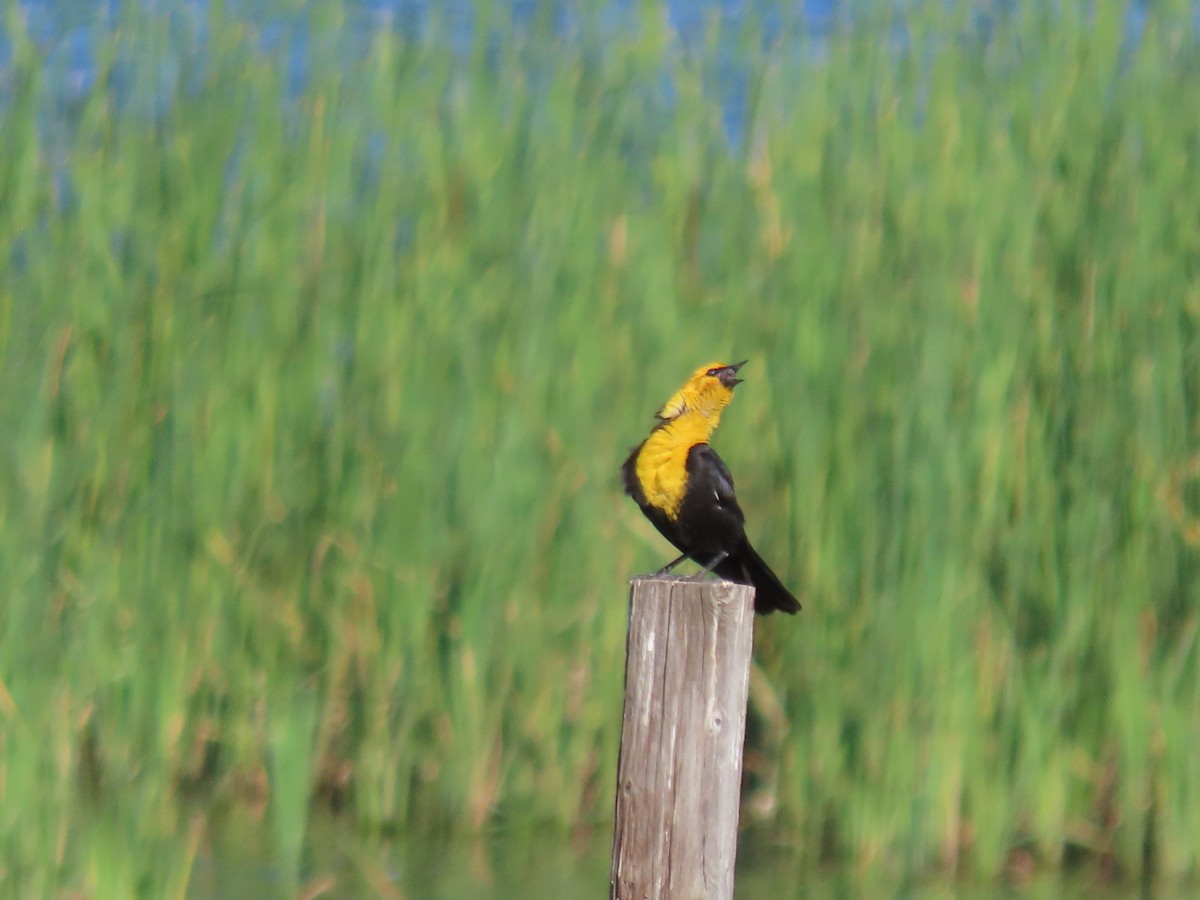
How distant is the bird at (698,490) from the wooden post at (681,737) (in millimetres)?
383

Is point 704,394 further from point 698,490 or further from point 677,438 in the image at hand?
point 698,490

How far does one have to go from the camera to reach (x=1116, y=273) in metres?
4.20

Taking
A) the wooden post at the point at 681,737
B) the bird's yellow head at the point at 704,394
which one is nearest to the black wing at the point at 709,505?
the bird's yellow head at the point at 704,394

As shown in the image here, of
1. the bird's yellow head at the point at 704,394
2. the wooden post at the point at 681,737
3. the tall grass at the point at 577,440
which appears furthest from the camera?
the tall grass at the point at 577,440

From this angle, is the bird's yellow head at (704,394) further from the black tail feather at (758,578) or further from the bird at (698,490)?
the black tail feather at (758,578)

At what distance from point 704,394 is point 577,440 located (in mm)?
1005

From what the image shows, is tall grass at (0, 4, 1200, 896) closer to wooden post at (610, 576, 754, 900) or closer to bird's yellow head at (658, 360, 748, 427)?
bird's yellow head at (658, 360, 748, 427)

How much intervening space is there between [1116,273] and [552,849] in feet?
6.85

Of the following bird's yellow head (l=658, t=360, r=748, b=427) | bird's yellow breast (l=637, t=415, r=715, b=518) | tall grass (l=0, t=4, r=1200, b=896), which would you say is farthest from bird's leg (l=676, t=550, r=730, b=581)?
tall grass (l=0, t=4, r=1200, b=896)

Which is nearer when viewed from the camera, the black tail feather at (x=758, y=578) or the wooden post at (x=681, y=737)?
the wooden post at (x=681, y=737)

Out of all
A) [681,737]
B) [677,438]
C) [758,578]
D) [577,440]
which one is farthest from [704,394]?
[577,440]

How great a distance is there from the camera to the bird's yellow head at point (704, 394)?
3.23 m

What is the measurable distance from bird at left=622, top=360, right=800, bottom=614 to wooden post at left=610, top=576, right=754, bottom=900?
0.38 meters

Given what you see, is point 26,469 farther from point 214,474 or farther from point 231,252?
point 231,252
